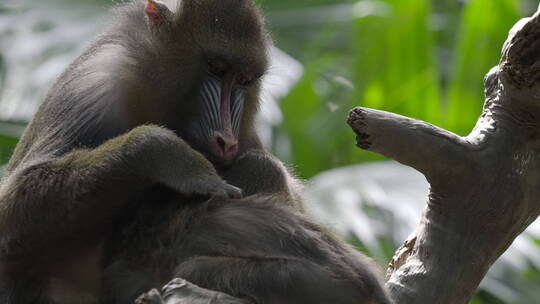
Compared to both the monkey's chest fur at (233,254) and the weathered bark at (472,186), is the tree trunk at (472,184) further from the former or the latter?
the monkey's chest fur at (233,254)

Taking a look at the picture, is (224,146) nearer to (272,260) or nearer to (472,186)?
(272,260)

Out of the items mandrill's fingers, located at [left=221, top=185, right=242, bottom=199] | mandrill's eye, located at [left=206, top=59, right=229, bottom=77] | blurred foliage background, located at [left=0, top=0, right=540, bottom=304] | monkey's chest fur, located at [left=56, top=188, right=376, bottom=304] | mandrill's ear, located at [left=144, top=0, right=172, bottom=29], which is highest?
mandrill's ear, located at [left=144, top=0, right=172, bottom=29]

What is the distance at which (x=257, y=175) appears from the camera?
3342 mm

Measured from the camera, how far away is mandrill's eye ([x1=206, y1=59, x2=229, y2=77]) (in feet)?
11.8

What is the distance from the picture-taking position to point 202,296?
2.45 metres

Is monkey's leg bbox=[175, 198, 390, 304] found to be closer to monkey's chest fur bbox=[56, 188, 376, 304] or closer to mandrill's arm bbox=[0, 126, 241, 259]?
monkey's chest fur bbox=[56, 188, 376, 304]

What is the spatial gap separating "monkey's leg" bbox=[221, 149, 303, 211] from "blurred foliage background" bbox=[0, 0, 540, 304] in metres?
2.35

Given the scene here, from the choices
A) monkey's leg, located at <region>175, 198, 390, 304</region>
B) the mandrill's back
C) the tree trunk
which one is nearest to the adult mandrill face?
the mandrill's back

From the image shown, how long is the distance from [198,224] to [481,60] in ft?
13.5

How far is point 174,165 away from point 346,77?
4276 mm

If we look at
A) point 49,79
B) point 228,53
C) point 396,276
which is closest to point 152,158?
point 228,53

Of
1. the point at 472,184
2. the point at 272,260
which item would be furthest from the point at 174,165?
the point at 472,184

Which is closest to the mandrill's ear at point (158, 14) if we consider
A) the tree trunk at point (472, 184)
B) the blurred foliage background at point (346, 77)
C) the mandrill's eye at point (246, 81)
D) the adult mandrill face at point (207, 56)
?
the adult mandrill face at point (207, 56)

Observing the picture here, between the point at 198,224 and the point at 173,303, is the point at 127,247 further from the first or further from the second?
the point at 173,303
